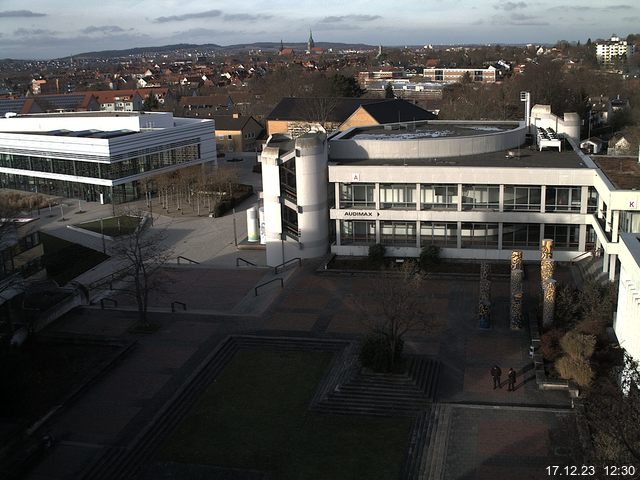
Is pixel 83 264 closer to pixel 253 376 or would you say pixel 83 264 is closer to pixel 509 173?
pixel 253 376

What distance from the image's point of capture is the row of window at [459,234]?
122 feet

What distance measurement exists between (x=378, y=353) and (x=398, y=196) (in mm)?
15167

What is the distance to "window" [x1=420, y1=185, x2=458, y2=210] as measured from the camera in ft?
125

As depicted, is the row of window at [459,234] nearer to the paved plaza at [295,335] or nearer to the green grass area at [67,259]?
the paved plaza at [295,335]

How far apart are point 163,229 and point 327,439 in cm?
3094

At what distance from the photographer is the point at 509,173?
121ft

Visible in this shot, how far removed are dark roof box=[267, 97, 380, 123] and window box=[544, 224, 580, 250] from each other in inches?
1717

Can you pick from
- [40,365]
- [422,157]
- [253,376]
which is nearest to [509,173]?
[422,157]

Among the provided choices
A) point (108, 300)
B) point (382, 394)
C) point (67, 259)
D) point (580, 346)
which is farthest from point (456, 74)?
point (382, 394)

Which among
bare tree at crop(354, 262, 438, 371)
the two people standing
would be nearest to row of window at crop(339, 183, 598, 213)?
bare tree at crop(354, 262, 438, 371)

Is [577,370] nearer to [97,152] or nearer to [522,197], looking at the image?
[522,197]

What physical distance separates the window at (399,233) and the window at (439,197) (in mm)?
1392

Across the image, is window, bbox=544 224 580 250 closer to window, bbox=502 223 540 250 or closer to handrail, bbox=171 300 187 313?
window, bbox=502 223 540 250

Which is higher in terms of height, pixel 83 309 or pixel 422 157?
pixel 422 157
